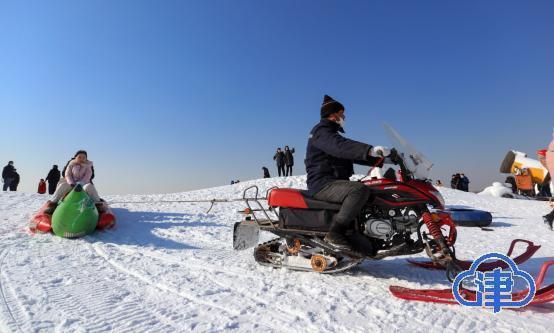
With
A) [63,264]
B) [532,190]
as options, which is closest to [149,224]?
[63,264]

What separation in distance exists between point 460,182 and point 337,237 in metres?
18.3

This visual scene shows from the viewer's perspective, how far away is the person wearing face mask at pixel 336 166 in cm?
328

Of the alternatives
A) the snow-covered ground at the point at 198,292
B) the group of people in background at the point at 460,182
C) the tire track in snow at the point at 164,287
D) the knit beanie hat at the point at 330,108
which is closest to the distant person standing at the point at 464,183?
the group of people in background at the point at 460,182

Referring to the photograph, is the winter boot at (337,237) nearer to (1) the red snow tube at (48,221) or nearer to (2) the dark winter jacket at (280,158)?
(1) the red snow tube at (48,221)

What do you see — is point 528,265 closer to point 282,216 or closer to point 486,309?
point 486,309

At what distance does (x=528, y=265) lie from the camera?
420 centimetres

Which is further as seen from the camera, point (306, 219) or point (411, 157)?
point (306, 219)

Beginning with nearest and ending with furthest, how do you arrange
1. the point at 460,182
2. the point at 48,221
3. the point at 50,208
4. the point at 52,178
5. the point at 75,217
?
the point at 75,217, the point at 48,221, the point at 50,208, the point at 52,178, the point at 460,182

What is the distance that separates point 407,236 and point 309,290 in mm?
1139

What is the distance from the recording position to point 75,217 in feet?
18.9

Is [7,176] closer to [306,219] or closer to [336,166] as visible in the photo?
[306,219]

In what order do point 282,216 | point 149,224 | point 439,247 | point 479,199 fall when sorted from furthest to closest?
point 479,199 < point 149,224 < point 282,216 < point 439,247

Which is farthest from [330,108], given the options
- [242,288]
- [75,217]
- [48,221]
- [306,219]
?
[48,221]

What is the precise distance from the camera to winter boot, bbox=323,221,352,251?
3365 millimetres
